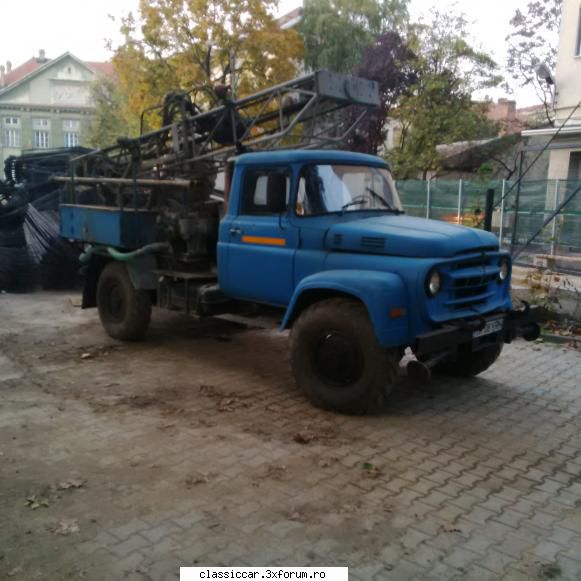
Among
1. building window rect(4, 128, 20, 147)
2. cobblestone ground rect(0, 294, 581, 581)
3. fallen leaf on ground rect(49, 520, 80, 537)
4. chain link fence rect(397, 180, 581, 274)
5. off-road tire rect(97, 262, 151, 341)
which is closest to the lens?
cobblestone ground rect(0, 294, 581, 581)

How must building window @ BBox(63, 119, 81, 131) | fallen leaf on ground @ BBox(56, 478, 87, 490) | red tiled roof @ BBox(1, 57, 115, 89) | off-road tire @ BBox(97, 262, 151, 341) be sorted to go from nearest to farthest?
fallen leaf on ground @ BBox(56, 478, 87, 490), off-road tire @ BBox(97, 262, 151, 341), building window @ BBox(63, 119, 81, 131), red tiled roof @ BBox(1, 57, 115, 89)

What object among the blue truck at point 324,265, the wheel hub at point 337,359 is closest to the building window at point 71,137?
the blue truck at point 324,265

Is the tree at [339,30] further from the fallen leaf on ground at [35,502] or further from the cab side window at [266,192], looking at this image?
the fallen leaf on ground at [35,502]

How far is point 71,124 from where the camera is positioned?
170 feet

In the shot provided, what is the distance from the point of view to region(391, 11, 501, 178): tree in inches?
813

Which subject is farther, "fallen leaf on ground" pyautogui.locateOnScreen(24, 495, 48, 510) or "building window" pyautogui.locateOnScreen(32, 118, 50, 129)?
"building window" pyautogui.locateOnScreen(32, 118, 50, 129)

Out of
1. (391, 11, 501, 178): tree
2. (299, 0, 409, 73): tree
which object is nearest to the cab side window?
(391, 11, 501, 178): tree

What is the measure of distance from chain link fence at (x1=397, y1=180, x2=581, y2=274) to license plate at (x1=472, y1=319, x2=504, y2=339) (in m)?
3.95

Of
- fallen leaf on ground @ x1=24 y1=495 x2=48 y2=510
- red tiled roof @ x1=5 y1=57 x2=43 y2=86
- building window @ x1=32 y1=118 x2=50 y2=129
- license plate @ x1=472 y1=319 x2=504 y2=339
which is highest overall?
red tiled roof @ x1=5 y1=57 x2=43 y2=86

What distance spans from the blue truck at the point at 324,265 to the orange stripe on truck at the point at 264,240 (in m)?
0.01

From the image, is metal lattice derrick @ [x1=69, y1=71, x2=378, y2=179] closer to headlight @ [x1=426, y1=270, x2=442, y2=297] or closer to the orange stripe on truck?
the orange stripe on truck

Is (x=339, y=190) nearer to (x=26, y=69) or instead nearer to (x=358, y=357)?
(x=358, y=357)

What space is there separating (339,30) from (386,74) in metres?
3.77

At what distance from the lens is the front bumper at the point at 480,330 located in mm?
4676
